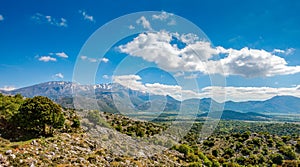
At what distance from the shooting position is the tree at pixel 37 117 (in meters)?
27.2

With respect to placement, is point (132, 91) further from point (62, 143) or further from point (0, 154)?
point (0, 154)

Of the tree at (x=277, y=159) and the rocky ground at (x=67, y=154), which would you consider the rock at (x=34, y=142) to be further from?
the tree at (x=277, y=159)

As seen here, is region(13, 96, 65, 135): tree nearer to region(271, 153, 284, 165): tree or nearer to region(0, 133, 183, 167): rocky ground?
region(0, 133, 183, 167): rocky ground

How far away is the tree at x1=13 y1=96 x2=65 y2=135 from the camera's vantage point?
1072 inches

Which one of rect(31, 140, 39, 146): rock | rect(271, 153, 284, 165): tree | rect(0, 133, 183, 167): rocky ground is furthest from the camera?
rect(271, 153, 284, 165): tree

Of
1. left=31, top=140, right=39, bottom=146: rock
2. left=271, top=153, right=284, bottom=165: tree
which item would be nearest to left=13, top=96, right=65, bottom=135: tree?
left=31, top=140, right=39, bottom=146: rock

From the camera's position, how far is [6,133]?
2639 centimetres

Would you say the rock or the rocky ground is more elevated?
the rock

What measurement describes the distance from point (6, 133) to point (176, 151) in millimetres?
24051

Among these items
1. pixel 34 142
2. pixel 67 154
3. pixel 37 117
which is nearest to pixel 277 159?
pixel 67 154

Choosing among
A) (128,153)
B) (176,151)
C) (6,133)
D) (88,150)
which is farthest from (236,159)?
(6,133)

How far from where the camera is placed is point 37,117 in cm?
2756

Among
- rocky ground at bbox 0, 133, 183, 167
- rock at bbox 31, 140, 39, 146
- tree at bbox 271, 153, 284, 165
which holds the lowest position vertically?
tree at bbox 271, 153, 284, 165

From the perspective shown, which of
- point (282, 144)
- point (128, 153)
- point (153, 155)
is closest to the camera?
point (128, 153)
